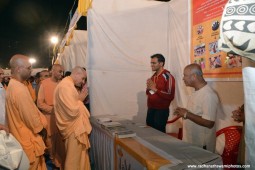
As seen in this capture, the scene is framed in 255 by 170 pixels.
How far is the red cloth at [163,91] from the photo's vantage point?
398cm

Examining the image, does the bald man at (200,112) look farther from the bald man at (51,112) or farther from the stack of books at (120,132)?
the bald man at (51,112)

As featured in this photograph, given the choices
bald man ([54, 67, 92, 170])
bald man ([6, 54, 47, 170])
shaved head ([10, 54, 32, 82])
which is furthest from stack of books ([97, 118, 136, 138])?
shaved head ([10, 54, 32, 82])

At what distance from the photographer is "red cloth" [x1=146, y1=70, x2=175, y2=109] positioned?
3.98m

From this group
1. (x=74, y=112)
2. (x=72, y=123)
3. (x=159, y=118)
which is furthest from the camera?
(x=159, y=118)

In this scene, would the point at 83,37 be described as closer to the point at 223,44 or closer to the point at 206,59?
the point at 206,59

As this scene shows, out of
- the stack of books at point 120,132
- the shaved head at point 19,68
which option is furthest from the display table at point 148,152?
the shaved head at point 19,68

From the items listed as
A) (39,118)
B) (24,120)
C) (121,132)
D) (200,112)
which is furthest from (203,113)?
(24,120)

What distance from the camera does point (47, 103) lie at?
A: 4.63m

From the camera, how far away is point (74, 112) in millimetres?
3250

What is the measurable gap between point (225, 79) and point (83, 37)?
16.6ft

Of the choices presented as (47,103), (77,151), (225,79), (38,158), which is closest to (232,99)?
(225,79)

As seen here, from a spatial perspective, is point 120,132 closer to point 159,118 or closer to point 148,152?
point 148,152

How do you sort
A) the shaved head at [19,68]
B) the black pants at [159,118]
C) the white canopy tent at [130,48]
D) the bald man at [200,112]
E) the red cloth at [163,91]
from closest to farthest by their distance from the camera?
1. the bald man at [200,112]
2. the shaved head at [19,68]
3. the red cloth at [163,91]
4. the black pants at [159,118]
5. the white canopy tent at [130,48]

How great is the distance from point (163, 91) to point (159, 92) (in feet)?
0.32
